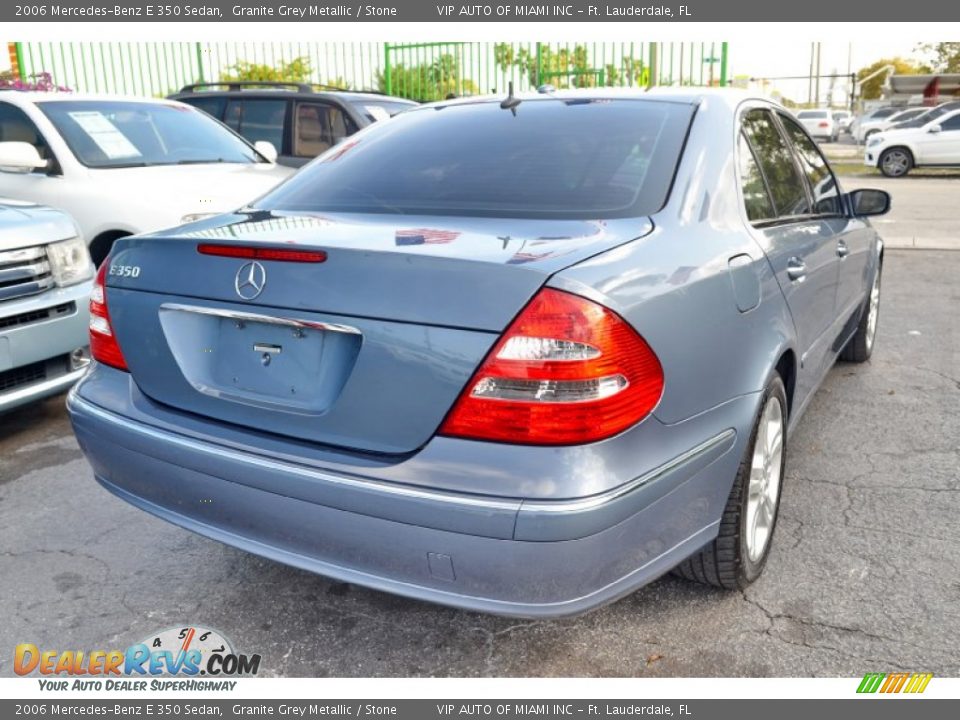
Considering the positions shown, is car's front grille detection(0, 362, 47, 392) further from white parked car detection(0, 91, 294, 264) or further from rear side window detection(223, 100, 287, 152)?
rear side window detection(223, 100, 287, 152)

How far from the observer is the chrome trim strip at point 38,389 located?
12.6 feet

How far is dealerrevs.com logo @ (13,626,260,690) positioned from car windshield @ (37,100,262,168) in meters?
4.07

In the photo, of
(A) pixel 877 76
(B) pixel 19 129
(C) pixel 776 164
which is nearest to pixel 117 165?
(B) pixel 19 129

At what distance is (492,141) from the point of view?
287cm

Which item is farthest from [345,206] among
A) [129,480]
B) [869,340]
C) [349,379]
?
[869,340]

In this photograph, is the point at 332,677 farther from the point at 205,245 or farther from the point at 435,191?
the point at 435,191

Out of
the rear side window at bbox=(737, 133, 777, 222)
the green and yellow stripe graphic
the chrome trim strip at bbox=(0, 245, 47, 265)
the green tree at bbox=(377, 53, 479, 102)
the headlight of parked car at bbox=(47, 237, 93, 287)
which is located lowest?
the green and yellow stripe graphic

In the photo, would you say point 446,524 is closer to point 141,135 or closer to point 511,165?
point 511,165

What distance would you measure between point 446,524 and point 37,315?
3.00 meters

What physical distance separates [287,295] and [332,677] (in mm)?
1059

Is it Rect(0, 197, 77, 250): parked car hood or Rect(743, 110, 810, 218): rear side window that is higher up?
Rect(743, 110, 810, 218): rear side window

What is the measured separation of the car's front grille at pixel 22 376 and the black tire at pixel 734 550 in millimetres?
3080

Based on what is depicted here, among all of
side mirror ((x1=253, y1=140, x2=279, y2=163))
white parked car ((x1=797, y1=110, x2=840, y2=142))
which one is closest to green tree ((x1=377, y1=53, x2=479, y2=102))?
side mirror ((x1=253, y1=140, x2=279, y2=163))

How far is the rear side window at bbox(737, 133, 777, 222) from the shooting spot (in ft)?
8.97
